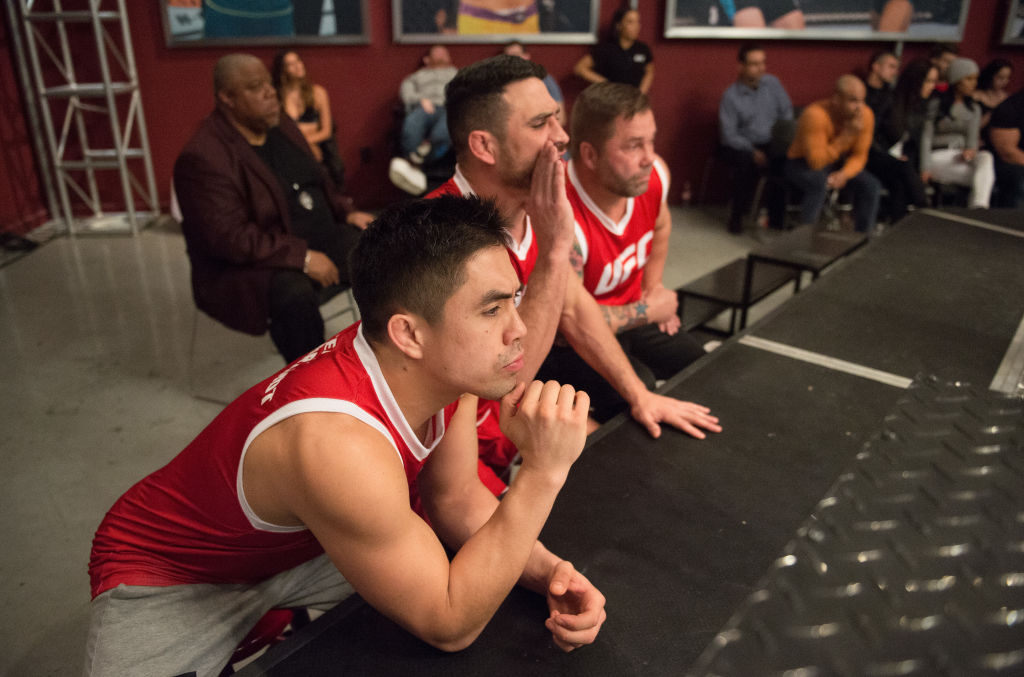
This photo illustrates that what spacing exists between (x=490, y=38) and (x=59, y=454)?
4283mm

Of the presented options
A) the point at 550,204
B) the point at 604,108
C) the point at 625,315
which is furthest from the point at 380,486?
the point at 604,108

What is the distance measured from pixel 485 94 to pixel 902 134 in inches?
182

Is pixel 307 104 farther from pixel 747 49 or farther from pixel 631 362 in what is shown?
pixel 631 362

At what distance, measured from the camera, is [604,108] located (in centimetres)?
231

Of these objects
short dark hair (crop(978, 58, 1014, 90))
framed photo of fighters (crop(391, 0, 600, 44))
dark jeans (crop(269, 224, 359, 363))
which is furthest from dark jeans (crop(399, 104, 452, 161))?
short dark hair (crop(978, 58, 1014, 90))

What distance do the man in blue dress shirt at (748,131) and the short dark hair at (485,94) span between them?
383cm

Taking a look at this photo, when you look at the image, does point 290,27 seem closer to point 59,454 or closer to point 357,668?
point 59,454

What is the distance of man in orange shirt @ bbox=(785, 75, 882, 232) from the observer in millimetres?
5027

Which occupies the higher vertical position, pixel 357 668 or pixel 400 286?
pixel 400 286

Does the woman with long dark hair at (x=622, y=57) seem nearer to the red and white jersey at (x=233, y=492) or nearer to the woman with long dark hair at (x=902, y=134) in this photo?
the woman with long dark hair at (x=902, y=134)

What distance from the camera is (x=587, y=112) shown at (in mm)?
2355

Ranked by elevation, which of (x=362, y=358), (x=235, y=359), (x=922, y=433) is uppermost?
(x=362, y=358)

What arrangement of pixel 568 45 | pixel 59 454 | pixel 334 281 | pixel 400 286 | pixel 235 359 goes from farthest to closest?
1. pixel 568 45
2. pixel 235 359
3. pixel 334 281
4. pixel 59 454
5. pixel 400 286

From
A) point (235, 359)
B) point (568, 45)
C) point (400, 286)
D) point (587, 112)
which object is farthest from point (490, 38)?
point (400, 286)
